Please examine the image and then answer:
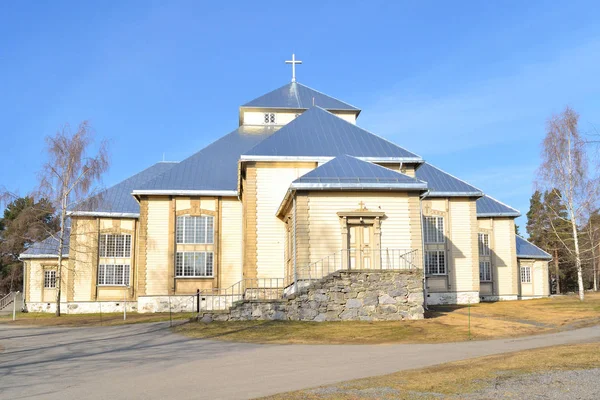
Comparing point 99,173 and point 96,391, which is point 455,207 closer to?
point 99,173

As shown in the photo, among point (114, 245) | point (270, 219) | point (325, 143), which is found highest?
point (325, 143)

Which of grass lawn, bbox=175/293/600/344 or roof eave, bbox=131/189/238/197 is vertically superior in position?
roof eave, bbox=131/189/238/197

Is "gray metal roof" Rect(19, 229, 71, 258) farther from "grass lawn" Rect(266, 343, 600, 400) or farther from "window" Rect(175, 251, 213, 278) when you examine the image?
"grass lawn" Rect(266, 343, 600, 400)

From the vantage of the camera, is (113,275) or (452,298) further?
(113,275)

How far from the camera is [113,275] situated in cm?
3675

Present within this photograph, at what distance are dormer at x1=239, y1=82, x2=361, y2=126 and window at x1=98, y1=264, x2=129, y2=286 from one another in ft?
37.9

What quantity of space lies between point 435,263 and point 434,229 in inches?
75.0

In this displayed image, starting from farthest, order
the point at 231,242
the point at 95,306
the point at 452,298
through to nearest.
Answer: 1. the point at 95,306
2. the point at 452,298
3. the point at 231,242

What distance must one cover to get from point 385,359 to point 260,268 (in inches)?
629

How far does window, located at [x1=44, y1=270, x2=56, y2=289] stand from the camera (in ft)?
128

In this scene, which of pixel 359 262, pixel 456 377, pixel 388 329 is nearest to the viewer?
pixel 456 377

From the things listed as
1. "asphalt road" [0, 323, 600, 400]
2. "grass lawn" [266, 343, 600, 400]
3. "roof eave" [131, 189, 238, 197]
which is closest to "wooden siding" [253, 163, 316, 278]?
"roof eave" [131, 189, 238, 197]

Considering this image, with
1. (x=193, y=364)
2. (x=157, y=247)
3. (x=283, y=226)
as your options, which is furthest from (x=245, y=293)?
(x=193, y=364)

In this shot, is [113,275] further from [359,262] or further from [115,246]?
[359,262]
